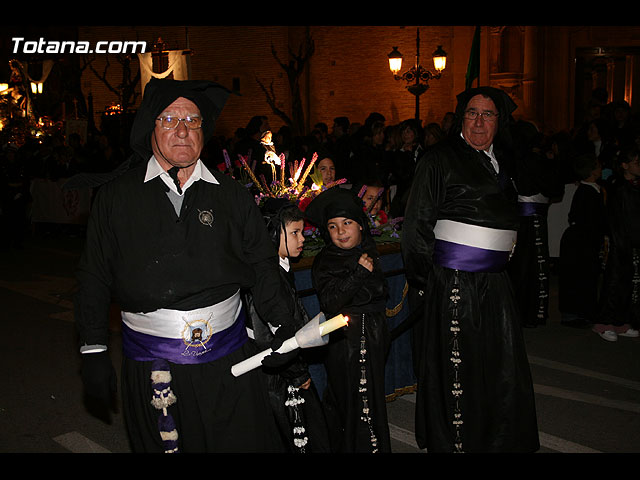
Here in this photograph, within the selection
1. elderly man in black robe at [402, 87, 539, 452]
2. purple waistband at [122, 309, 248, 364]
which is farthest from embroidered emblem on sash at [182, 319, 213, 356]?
elderly man in black robe at [402, 87, 539, 452]

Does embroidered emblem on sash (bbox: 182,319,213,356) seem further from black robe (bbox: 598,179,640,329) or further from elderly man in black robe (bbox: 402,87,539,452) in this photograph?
black robe (bbox: 598,179,640,329)

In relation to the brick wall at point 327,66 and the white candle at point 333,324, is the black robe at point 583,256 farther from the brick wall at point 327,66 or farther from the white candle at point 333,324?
the brick wall at point 327,66

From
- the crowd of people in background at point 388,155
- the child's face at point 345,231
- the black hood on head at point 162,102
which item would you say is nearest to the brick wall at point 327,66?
the crowd of people in background at point 388,155

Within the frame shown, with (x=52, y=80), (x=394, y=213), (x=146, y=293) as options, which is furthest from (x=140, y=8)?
(x=52, y=80)

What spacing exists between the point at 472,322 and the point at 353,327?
2.42 ft

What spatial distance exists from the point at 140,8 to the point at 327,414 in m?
7.18

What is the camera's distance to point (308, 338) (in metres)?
2.89

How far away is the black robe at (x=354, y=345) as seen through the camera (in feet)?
14.1

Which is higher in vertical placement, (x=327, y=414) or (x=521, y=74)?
(x=521, y=74)

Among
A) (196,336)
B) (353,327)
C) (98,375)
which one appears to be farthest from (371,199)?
(98,375)

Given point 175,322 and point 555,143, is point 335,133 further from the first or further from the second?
point 175,322

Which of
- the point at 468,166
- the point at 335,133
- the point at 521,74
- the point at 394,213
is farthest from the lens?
the point at 521,74

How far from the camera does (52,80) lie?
33281 mm

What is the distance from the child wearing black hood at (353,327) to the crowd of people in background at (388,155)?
184 centimetres
